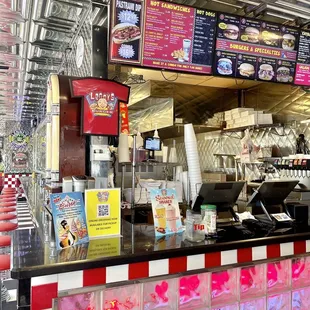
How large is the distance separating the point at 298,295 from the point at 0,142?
40.9 ft

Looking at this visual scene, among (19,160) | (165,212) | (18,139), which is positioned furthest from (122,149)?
(18,139)

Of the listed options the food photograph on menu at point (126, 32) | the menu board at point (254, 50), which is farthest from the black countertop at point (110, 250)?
the menu board at point (254, 50)

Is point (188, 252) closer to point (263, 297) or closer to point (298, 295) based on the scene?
point (263, 297)

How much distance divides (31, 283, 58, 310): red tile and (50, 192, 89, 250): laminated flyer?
23cm

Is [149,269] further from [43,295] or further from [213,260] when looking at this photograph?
[43,295]

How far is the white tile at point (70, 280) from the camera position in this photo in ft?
4.33

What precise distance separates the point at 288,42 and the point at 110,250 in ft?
8.84

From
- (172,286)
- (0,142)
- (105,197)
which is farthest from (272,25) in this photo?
(0,142)

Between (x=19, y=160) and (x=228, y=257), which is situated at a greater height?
(x=19, y=160)

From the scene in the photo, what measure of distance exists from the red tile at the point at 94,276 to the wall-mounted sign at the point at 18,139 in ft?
37.1

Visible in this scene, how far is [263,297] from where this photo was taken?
1749mm

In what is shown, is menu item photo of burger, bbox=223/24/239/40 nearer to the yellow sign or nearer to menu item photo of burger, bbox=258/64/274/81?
menu item photo of burger, bbox=258/64/274/81

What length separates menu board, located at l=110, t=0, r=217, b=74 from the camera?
8.01ft

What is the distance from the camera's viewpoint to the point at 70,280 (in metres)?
1.33
